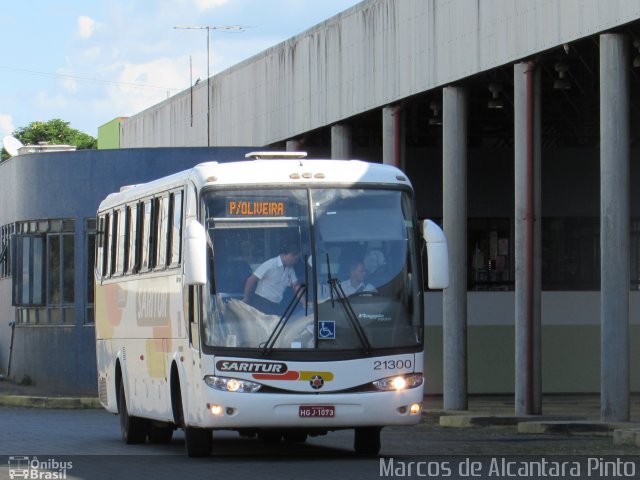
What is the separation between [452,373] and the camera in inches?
1068

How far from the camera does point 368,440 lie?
17984mm

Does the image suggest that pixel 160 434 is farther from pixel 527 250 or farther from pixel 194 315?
pixel 527 250

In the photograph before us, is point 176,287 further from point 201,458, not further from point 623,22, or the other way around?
point 623,22

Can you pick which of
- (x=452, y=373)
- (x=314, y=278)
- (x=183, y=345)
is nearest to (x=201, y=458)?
(x=183, y=345)

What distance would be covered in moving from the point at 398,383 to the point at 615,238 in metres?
6.11

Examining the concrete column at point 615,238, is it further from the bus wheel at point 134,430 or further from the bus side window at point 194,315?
the bus side window at point 194,315

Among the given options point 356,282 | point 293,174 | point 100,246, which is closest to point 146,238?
point 293,174

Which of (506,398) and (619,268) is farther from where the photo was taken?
(506,398)

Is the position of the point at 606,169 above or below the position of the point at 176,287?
above

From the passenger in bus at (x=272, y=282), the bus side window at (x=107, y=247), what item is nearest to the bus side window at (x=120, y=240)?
the bus side window at (x=107, y=247)

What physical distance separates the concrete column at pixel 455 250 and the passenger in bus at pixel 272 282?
1016 cm

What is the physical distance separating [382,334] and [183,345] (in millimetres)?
2257

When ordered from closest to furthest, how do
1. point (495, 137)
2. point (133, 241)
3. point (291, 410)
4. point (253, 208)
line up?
point (291, 410) → point (253, 208) → point (133, 241) → point (495, 137)

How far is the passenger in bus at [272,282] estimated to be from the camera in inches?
667
